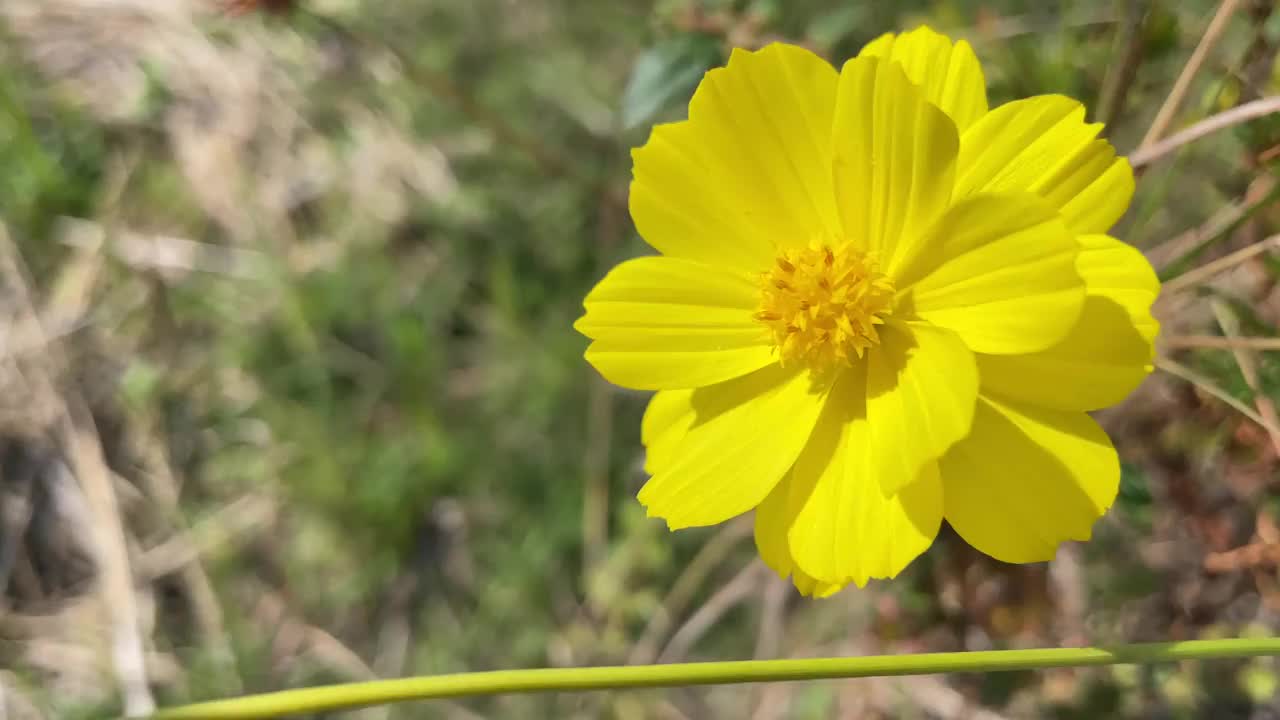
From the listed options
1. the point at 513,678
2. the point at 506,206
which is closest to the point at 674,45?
the point at 513,678

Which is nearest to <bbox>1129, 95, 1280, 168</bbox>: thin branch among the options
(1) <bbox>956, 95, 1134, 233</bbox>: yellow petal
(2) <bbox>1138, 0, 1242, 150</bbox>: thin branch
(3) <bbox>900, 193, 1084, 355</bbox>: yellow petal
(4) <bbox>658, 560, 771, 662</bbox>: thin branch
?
(2) <bbox>1138, 0, 1242, 150</bbox>: thin branch

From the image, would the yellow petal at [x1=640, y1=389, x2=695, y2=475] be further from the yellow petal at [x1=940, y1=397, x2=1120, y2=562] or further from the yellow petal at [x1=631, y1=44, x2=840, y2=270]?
the yellow petal at [x1=940, y1=397, x2=1120, y2=562]

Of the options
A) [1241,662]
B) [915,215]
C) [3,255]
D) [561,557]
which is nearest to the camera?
[915,215]

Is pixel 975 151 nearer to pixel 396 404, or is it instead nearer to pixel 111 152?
pixel 396 404

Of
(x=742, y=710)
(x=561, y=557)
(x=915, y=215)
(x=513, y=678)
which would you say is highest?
(x=915, y=215)

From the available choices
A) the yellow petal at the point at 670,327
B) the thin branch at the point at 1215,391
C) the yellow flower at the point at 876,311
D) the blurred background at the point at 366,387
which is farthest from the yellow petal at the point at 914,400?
the blurred background at the point at 366,387

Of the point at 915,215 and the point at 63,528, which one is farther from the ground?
the point at 915,215

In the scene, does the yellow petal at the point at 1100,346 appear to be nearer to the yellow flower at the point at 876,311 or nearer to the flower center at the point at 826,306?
the yellow flower at the point at 876,311

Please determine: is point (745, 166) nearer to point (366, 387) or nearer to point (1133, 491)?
point (1133, 491)
